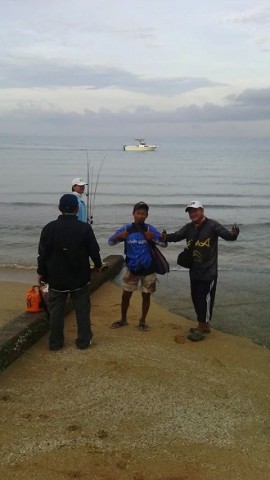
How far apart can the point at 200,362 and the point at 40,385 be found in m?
1.63

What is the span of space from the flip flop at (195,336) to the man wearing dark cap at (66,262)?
4.09ft

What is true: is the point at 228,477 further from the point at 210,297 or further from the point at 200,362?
the point at 210,297

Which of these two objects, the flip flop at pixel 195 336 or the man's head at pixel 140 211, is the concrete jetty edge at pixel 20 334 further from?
the flip flop at pixel 195 336

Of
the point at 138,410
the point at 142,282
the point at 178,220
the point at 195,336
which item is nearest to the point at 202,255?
the point at 142,282

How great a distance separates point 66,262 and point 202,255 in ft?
5.23

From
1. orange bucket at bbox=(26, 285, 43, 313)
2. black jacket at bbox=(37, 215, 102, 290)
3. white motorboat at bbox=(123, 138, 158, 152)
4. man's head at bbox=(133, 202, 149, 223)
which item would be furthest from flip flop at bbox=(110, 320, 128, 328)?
white motorboat at bbox=(123, 138, 158, 152)

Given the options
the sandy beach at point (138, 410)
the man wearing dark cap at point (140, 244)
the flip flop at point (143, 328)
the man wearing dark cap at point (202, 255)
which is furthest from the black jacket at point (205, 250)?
the flip flop at point (143, 328)

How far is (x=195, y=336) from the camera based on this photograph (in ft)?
18.1

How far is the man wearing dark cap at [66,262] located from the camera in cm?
482

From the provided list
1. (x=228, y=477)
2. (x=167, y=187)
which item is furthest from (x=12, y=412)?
(x=167, y=187)

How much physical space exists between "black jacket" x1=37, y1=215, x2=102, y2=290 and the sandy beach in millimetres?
776

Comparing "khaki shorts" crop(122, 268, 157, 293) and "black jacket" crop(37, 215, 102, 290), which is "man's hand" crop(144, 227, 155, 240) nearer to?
"khaki shorts" crop(122, 268, 157, 293)

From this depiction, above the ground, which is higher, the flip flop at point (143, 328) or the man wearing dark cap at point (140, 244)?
the man wearing dark cap at point (140, 244)

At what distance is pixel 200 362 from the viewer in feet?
15.8
